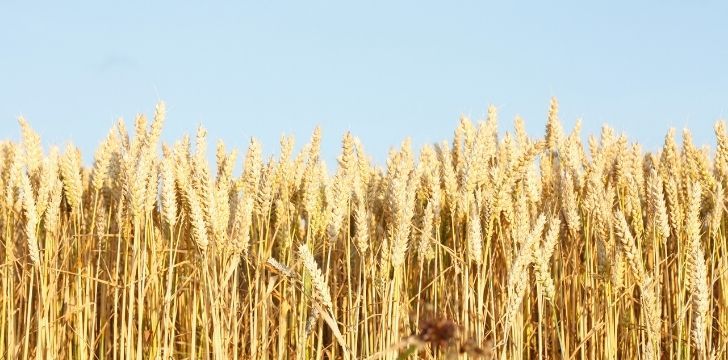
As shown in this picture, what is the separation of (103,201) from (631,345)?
82.5 inches

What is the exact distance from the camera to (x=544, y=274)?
2.94m

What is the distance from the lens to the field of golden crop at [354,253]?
2.99 m

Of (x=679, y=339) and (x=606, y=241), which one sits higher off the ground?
(x=606, y=241)

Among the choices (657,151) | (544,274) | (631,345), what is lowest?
(631,345)

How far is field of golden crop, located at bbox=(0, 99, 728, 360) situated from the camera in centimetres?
299

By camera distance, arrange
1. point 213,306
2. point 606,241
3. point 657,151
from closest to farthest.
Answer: point 213,306 < point 606,241 < point 657,151

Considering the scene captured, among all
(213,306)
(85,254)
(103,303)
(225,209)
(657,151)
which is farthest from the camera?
(657,151)

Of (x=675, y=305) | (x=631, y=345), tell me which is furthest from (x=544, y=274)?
(x=675, y=305)

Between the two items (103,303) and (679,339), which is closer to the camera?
(679,339)

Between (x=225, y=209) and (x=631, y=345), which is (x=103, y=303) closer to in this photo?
(x=225, y=209)

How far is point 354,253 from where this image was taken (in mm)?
3947

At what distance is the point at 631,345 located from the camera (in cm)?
365

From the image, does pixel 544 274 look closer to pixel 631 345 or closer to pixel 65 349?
pixel 631 345

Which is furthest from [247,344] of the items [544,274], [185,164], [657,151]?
[657,151]
